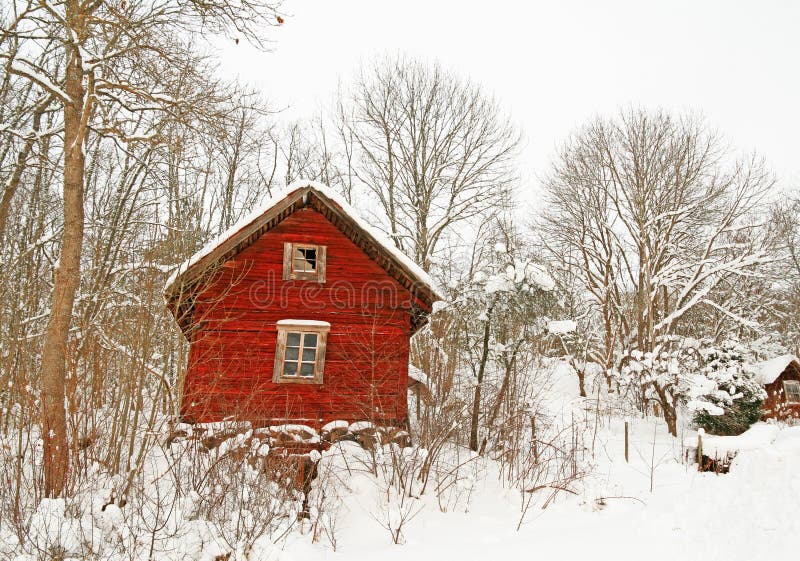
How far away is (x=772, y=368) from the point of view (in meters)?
21.9

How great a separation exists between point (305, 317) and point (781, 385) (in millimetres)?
23338

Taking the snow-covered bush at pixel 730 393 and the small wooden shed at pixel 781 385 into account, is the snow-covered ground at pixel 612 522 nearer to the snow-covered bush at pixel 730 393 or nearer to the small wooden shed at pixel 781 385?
the snow-covered bush at pixel 730 393

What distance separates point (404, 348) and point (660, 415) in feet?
51.1

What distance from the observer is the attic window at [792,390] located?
22047 millimetres

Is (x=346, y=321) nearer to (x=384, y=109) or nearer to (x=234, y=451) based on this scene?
(x=234, y=451)

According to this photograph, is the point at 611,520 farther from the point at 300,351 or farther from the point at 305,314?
the point at 305,314

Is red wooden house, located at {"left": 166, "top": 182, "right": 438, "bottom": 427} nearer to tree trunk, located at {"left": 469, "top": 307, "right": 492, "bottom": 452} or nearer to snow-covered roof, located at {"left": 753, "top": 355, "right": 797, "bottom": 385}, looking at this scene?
tree trunk, located at {"left": 469, "top": 307, "right": 492, "bottom": 452}

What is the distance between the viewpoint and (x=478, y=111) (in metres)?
21.9

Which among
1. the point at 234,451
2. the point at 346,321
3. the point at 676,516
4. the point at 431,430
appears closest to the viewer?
the point at 234,451

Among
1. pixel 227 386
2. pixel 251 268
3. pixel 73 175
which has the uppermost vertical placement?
pixel 73 175

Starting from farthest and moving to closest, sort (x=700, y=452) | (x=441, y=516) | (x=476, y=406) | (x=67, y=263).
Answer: (x=476, y=406) → (x=700, y=452) → (x=67, y=263) → (x=441, y=516)

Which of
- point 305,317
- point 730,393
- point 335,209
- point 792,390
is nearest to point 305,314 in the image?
point 305,317

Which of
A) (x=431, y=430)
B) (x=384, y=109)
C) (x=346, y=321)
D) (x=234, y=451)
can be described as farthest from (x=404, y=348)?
(x=384, y=109)

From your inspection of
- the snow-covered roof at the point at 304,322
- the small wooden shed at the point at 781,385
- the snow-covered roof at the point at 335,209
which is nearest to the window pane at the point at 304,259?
the snow-covered roof at the point at 335,209
